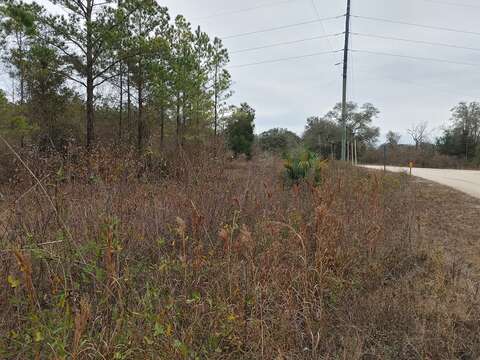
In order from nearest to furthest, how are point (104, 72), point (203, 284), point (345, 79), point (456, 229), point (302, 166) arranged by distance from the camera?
point (203, 284), point (456, 229), point (302, 166), point (104, 72), point (345, 79)

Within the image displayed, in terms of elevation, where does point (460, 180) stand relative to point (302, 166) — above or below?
below

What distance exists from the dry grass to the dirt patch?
1.17 feet

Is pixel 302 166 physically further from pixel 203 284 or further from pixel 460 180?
pixel 460 180

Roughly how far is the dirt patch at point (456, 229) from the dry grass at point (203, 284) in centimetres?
36

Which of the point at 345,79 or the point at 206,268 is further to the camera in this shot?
the point at 345,79

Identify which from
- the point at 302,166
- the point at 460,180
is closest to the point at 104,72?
the point at 302,166

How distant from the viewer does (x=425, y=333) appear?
207cm

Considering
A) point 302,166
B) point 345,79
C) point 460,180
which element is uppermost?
point 345,79

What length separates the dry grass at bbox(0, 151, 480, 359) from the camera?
1801mm

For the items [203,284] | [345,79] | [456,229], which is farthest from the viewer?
[345,79]

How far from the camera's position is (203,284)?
235 centimetres

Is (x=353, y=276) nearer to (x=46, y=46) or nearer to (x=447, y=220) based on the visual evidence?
(x=447, y=220)

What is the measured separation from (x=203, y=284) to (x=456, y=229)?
4.50 metres

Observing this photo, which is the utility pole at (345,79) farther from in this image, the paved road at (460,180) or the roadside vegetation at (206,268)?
the roadside vegetation at (206,268)
